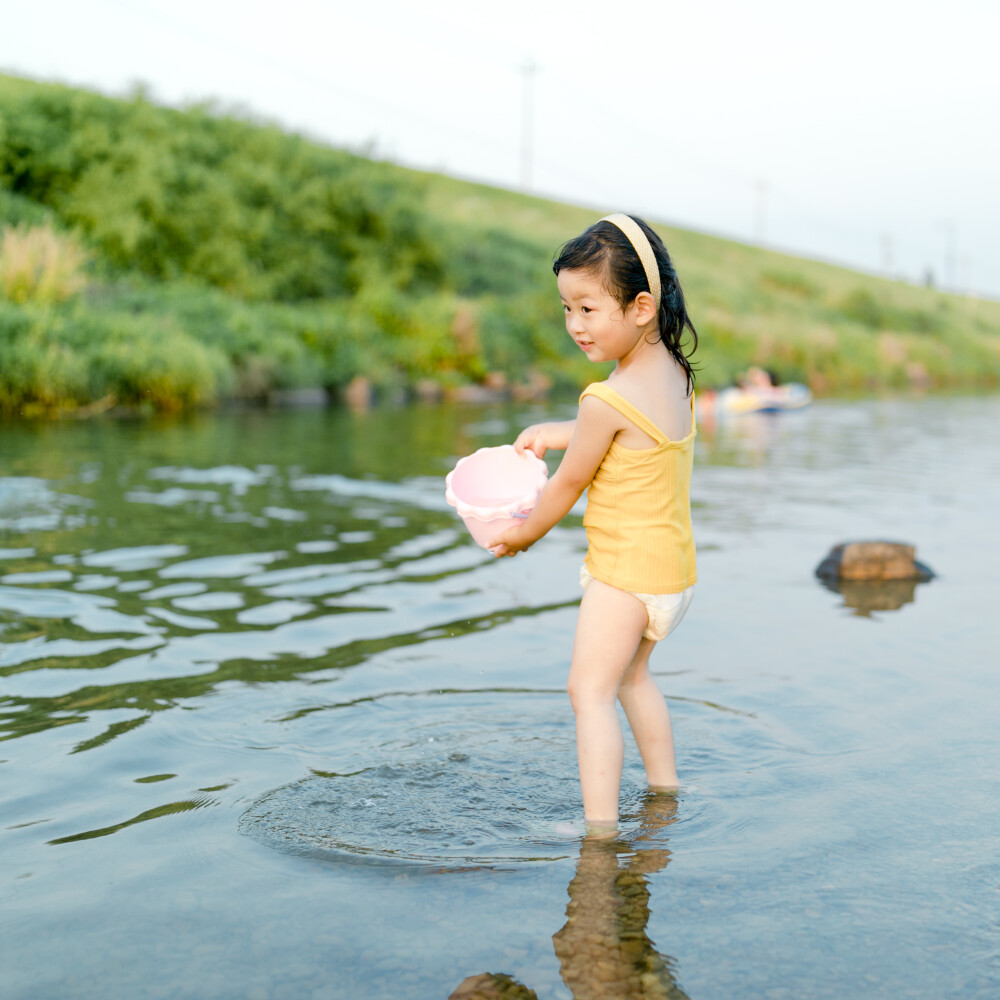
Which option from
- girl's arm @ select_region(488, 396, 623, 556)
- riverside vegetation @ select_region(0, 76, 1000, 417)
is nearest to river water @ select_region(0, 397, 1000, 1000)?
girl's arm @ select_region(488, 396, 623, 556)

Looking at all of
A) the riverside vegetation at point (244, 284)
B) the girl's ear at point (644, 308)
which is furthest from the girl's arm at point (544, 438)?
the riverside vegetation at point (244, 284)

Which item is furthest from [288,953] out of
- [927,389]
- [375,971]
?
[927,389]

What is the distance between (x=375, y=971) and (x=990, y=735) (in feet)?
8.51

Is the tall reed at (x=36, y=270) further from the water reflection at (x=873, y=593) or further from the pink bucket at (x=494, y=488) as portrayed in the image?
the pink bucket at (x=494, y=488)

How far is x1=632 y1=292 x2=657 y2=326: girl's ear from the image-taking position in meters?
3.19

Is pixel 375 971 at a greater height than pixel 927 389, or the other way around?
pixel 927 389

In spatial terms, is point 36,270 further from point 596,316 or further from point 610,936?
point 610,936

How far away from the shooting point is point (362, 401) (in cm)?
2323

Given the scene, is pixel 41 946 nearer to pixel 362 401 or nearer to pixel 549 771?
pixel 549 771

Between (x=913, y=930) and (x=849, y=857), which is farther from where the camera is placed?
(x=849, y=857)

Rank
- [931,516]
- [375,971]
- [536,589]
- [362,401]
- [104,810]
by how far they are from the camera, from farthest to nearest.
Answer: [362,401]
[931,516]
[536,589]
[104,810]
[375,971]

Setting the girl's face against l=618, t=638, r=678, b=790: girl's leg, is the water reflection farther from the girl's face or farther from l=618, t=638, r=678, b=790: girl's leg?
the girl's face

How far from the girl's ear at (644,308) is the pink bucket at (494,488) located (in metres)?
0.53

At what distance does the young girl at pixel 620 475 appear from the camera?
3180 mm
